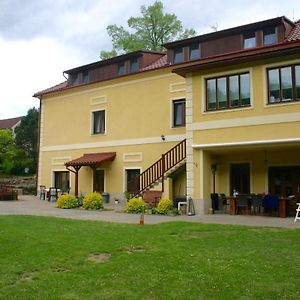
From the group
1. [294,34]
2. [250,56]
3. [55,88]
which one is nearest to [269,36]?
[294,34]

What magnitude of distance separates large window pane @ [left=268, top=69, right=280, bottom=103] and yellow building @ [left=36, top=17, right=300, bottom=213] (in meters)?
0.04

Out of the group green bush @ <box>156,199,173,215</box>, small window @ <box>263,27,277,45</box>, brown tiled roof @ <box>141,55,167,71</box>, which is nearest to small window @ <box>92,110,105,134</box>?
brown tiled roof @ <box>141,55,167,71</box>

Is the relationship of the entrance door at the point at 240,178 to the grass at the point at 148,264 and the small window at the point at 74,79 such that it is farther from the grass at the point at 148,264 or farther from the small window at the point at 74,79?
the small window at the point at 74,79

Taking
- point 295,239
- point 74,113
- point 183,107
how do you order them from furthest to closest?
1. point 74,113
2. point 183,107
3. point 295,239

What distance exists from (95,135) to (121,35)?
17530 millimetres

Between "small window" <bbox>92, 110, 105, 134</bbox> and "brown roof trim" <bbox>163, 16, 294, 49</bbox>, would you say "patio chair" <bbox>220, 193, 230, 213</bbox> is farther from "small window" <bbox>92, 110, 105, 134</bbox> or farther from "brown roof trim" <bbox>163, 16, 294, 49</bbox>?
"small window" <bbox>92, 110, 105, 134</bbox>

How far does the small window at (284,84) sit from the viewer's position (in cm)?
1513

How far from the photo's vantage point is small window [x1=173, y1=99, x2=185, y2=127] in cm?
2145

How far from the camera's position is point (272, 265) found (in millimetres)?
7098

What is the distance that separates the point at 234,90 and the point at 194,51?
618cm

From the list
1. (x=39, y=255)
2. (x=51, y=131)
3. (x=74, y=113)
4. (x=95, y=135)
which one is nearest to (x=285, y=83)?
(x=39, y=255)

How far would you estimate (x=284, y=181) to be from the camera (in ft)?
59.6

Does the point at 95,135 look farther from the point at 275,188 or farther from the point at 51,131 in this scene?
the point at 275,188

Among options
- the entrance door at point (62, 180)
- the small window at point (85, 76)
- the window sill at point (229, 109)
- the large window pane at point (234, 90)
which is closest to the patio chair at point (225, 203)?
the window sill at point (229, 109)
